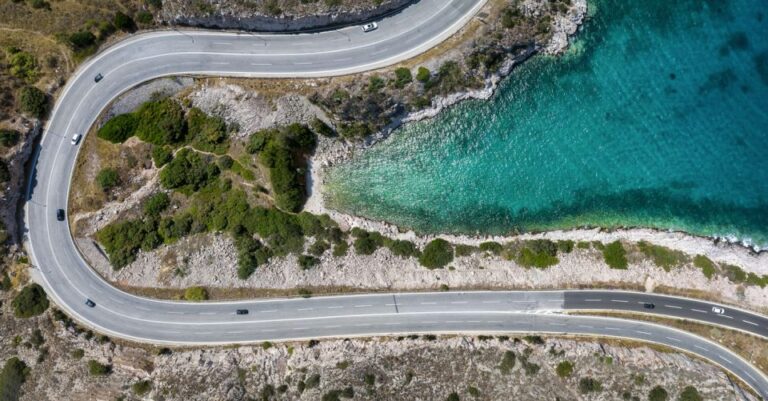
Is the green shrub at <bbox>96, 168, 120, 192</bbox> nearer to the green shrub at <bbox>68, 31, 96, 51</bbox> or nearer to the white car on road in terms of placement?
the green shrub at <bbox>68, 31, 96, 51</bbox>

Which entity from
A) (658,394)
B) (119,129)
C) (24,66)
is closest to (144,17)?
(119,129)

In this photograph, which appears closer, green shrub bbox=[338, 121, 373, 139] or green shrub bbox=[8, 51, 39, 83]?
green shrub bbox=[8, 51, 39, 83]

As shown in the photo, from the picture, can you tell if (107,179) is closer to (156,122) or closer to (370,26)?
(156,122)

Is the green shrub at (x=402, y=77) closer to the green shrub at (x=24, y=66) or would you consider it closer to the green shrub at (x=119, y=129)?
the green shrub at (x=119, y=129)

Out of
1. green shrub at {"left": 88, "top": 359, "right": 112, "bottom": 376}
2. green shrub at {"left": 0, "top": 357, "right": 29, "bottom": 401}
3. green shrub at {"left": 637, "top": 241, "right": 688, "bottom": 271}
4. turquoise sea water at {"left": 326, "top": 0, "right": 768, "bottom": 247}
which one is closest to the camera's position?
green shrub at {"left": 0, "top": 357, "right": 29, "bottom": 401}

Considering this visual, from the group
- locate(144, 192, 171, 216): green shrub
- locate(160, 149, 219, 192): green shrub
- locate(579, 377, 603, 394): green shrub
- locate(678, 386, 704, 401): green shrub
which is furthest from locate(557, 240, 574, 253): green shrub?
locate(144, 192, 171, 216): green shrub

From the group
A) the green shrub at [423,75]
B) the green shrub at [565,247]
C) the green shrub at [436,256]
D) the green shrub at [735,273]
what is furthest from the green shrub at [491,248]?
the green shrub at [735,273]

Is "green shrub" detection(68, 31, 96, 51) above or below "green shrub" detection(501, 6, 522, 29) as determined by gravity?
below
